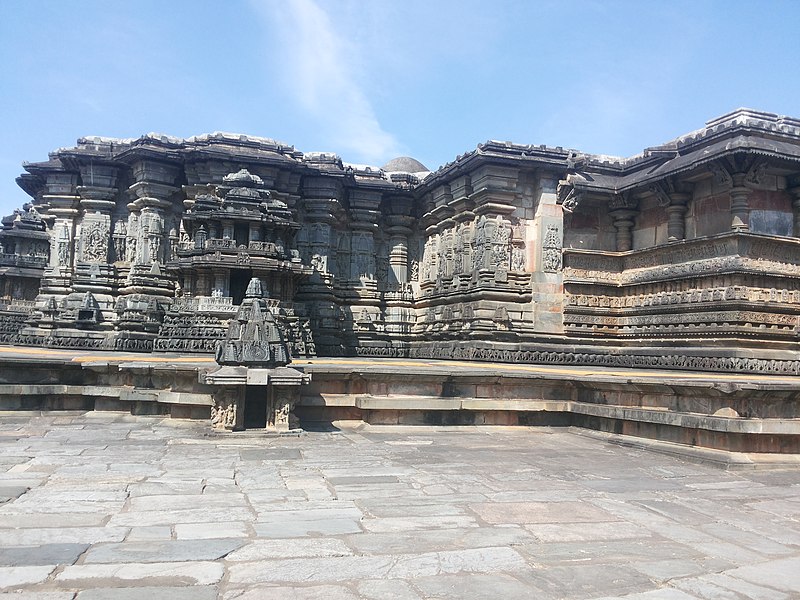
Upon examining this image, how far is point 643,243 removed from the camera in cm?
1872

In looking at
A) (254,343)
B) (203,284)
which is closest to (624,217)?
(203,284)

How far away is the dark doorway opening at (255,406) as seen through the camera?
8.41m

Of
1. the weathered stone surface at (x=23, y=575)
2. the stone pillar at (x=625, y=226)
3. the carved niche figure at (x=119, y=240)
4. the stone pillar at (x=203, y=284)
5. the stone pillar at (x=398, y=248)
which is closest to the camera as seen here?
the weathered stone surface at (x=23, y=575)

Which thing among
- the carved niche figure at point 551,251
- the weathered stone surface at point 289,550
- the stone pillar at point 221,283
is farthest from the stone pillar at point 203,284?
the weathered stone surface at point 289,550

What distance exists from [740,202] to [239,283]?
506 inches

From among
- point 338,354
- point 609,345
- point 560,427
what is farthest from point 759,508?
point 338,354

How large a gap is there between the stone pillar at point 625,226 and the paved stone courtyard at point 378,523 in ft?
41.9

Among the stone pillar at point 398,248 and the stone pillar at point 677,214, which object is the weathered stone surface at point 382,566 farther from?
the stone pillar at point 398,248

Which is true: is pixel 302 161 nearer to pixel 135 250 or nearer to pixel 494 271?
pixel 135 250

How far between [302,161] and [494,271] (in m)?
7.70

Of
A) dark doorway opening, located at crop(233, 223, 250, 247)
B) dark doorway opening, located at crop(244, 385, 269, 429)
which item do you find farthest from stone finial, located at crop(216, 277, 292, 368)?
dark doorway opening, located at crop(233, 223, 250, 247)

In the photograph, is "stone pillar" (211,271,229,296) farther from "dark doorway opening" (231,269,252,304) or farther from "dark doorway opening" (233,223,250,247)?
"dark doorway opening" (233,223,250,247)

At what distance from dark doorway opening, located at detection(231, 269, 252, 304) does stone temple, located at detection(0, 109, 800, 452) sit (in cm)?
8

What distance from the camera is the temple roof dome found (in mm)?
28330
